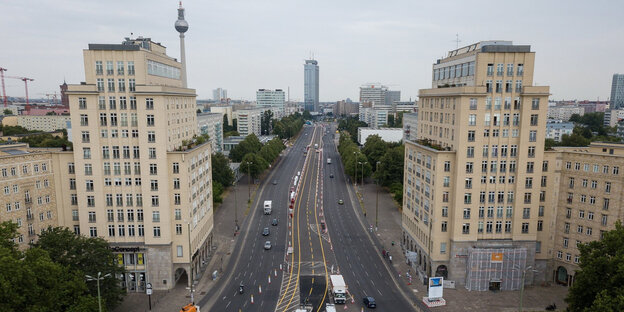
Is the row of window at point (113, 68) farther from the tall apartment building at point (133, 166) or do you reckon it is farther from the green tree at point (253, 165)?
the green tree at point (253, 165)

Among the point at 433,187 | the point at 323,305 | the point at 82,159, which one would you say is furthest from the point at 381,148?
the point at 82,159

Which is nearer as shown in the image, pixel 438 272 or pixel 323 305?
pixel 323 305

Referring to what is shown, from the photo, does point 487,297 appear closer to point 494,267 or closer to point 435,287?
point 494,267

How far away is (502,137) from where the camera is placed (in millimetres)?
68375

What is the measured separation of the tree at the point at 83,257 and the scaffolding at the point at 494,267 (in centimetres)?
5773

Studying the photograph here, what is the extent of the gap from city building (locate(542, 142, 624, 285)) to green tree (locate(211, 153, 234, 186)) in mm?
95034

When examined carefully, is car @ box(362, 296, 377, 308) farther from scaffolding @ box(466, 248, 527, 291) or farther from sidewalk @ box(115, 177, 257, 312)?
sidewalk @ box(115, 177, 257, 312)

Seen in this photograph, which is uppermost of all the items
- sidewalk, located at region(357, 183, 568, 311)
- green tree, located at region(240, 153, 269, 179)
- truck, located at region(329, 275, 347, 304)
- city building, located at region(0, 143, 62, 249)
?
city building, located at region(0, 143, 62, 249)

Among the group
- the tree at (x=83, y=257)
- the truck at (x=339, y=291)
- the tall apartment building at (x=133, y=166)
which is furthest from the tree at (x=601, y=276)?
the tree at (x=83, y=257)

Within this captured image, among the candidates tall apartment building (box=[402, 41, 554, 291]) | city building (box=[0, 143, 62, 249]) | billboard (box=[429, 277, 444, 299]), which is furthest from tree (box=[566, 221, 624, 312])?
city building (box=[0, 143, 62, 249])

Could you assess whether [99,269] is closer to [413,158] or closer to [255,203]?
[413,158]

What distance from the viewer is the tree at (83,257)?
184 ft

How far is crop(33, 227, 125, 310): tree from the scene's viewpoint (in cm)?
5612

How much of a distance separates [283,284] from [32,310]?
38869mm
